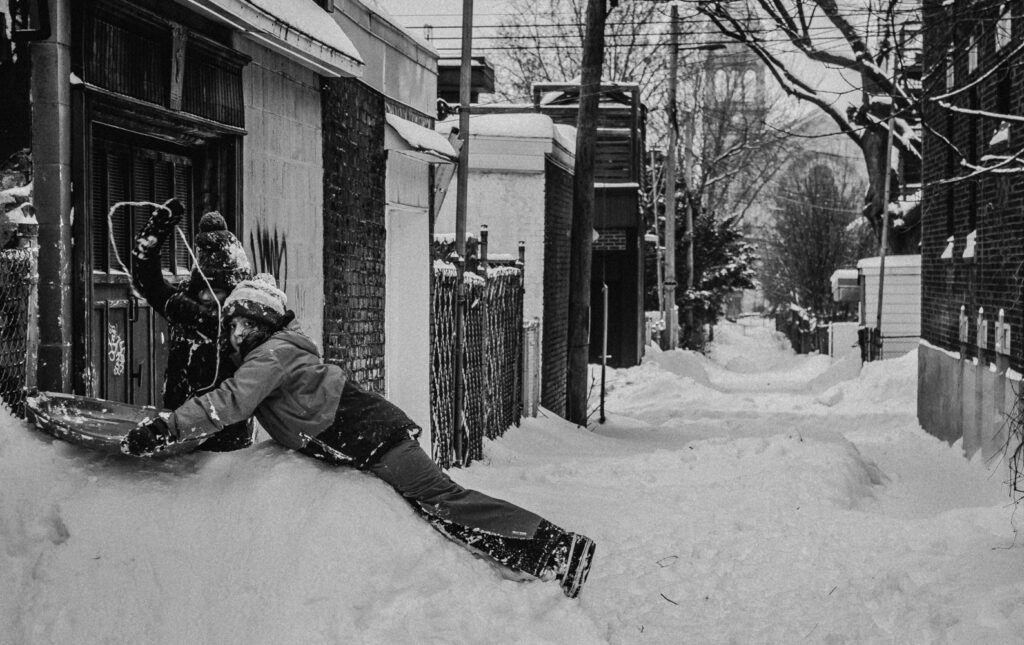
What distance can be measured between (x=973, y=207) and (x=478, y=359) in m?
6.59

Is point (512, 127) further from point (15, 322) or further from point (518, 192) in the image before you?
Answer: point (15, 322)

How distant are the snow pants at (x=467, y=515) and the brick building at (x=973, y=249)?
5562mm

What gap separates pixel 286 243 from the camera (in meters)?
7.70

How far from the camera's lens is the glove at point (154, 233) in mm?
5551

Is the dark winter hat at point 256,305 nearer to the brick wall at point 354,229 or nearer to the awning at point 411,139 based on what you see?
the brick wall at point 354,229

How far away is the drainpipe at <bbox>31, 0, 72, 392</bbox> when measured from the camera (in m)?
5.03

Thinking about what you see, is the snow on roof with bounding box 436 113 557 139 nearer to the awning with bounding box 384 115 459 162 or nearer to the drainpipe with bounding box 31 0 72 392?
the awning with bounding box 384 115 459 162

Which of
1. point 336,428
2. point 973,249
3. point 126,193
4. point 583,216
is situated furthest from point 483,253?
point 336,428

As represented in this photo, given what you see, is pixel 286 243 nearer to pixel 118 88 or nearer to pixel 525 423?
pixel 118 88

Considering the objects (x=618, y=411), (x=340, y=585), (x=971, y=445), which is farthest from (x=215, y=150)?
(x=618, y=411)

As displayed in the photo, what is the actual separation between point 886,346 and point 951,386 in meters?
13.7

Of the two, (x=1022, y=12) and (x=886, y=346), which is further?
(x=886, y=346)

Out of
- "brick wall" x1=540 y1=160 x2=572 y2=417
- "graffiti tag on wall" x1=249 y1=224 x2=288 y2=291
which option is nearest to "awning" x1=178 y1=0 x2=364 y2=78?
"graffiti tag on wall" x1=249 y1=224 x2=288 y2=291

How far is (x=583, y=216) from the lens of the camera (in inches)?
629
